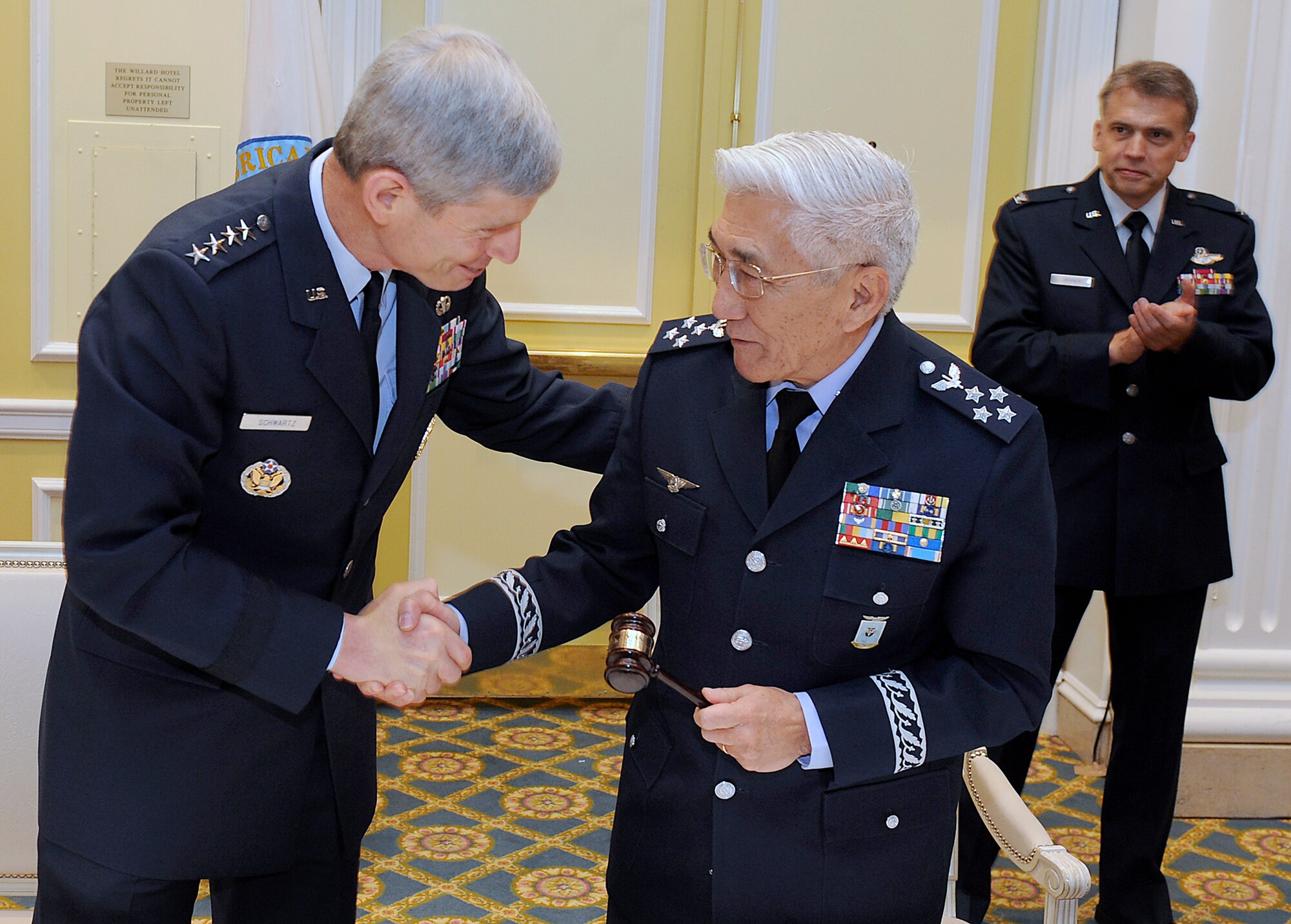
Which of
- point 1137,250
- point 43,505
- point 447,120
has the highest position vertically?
point 447,120

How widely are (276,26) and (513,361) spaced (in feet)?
5.47

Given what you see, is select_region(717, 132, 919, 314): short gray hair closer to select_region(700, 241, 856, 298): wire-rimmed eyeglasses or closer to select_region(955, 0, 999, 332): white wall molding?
select_region(700, 241, 856, 298): wire-rimmed eyeglasses

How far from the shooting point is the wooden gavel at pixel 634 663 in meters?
1.55

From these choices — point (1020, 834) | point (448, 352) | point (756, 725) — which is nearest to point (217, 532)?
point (448, 352)

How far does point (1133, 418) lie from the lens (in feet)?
9.60

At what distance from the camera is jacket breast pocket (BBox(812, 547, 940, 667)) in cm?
152

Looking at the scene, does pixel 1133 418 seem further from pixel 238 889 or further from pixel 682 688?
pixel 238 889

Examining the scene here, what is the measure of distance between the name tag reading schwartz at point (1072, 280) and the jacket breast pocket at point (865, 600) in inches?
66.7

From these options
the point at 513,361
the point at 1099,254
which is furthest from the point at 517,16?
the point at 513,361

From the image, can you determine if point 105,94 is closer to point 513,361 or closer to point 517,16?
point 517,16

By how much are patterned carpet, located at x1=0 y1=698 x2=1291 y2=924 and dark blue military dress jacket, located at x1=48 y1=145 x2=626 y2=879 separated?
1420 mm

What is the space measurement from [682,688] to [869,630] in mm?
240

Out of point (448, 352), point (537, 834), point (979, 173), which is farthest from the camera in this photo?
point (979, 173)

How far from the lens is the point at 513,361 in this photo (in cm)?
206
